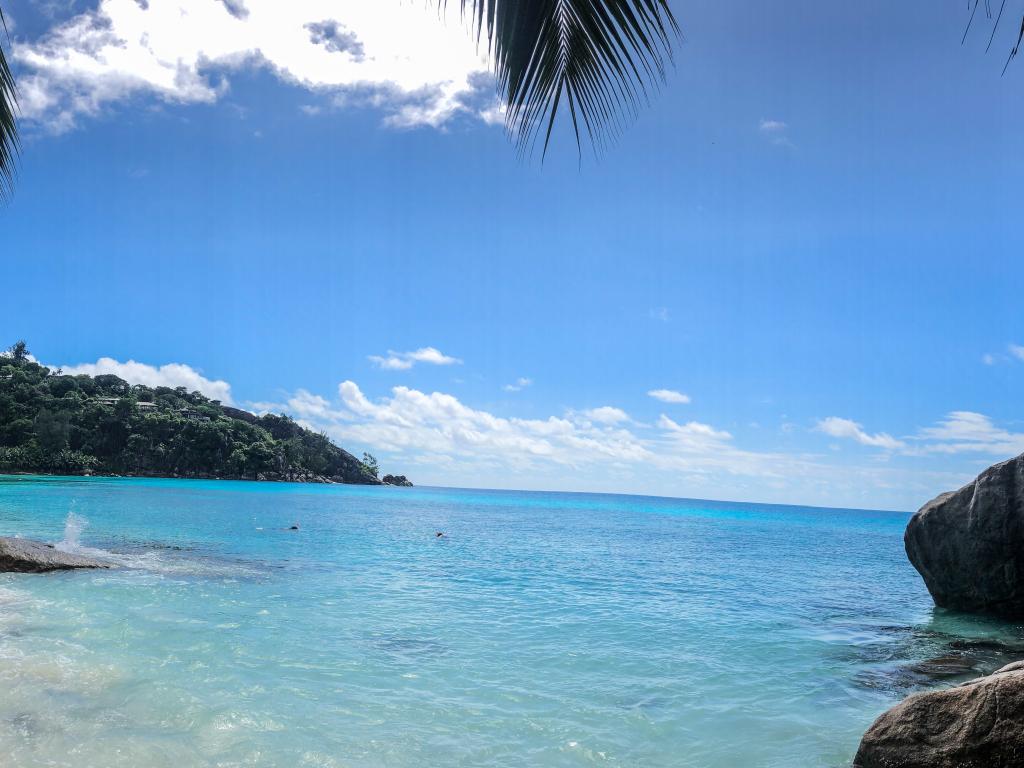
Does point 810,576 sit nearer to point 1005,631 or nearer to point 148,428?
point 1005,631

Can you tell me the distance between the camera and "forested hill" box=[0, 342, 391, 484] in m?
92.2

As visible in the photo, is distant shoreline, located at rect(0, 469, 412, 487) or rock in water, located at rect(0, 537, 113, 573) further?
distant shoreline, located at rect(0, 469, 412, 487)

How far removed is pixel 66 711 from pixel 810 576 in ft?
90.8

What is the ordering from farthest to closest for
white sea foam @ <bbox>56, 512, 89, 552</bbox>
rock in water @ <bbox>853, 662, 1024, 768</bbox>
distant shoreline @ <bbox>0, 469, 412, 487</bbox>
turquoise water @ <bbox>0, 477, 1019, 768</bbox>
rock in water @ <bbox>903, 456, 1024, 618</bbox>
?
distant shoreline @ <bbox>0, 469, 412, 487</bbox>, white sea foam @ <bbox>56, 512, 89, 552</bbox>, rock in water @ <bbox>903, 456, 1024, 618</bbox>, turquoise water @ <bbox>0, 477, 1019, 768</bbox>, rock in water @ <bbox>853, 662, 1024, 768</bbox>

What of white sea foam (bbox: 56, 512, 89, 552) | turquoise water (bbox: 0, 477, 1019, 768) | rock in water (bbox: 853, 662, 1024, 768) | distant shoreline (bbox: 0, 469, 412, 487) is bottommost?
distant shoreline (bbox: 0, 469, 412, 487)

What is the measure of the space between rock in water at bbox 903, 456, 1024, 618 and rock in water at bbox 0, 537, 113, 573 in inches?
823

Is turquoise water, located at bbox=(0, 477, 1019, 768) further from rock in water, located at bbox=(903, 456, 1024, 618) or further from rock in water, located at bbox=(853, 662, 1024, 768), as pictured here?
rock in water, located at bbox=(853, 662, 1024, 768)

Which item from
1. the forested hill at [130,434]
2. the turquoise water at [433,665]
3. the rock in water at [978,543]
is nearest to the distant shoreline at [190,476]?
the forested hill at [130,434]

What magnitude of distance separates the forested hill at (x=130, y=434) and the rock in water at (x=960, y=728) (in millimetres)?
106749

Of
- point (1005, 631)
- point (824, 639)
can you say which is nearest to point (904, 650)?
point (824, 639)

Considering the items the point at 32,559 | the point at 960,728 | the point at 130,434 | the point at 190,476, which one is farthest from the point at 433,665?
the point at 190,476

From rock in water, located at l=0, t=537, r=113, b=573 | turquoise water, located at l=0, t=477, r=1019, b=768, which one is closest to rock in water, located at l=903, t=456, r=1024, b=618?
turquoise water, located at l=0, t=477, r=1019, b=768

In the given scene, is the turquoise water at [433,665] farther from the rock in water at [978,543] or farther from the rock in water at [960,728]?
the rock in water at [960,728]

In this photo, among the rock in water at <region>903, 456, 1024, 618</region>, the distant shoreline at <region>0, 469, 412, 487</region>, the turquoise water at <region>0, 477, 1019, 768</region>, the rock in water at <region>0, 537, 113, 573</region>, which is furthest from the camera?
the distant shoreline at <region>0, 469, 412, 487</region>
